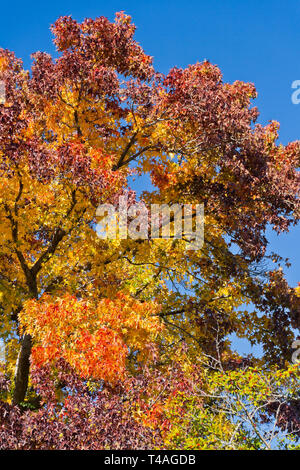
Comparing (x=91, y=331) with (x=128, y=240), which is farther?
(x=128, y=240)

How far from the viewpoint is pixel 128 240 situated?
12.9m

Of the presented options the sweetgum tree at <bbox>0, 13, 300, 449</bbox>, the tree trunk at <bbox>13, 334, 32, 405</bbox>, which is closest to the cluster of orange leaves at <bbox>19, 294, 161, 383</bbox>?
the sweetgum tree at <bbox>0, 13, 300, 449</bbox>

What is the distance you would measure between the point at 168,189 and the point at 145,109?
7.92 ft

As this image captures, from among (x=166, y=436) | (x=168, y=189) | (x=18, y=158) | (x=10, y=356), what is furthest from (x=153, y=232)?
(x=10, y=356)

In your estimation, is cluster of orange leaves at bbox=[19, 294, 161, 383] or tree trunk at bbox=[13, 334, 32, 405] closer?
cluster of orange leaves at bbox=[19, 294, 161, 383]

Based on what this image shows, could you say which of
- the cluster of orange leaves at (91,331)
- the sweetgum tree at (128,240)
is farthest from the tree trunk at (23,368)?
the cluster of orange leaves at (91,331)

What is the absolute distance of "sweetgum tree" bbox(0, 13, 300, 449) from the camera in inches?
396

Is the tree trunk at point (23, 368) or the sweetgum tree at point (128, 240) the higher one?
the sweetgum tree at point (128, 240)

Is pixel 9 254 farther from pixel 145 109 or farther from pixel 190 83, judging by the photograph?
pixel 190 83

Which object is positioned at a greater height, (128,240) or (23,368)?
(128,240)

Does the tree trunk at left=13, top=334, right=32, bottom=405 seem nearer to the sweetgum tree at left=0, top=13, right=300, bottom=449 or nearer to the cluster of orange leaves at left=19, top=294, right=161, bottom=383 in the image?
the sweetgum tree at left=0, top=13, right=300, bottom=449

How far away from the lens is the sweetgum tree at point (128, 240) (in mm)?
10070

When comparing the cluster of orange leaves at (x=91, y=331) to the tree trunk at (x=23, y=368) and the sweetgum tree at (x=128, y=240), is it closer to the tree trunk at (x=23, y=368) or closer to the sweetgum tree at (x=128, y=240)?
the sweetgum tree at (x=128, y=240)

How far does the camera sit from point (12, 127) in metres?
10.6
